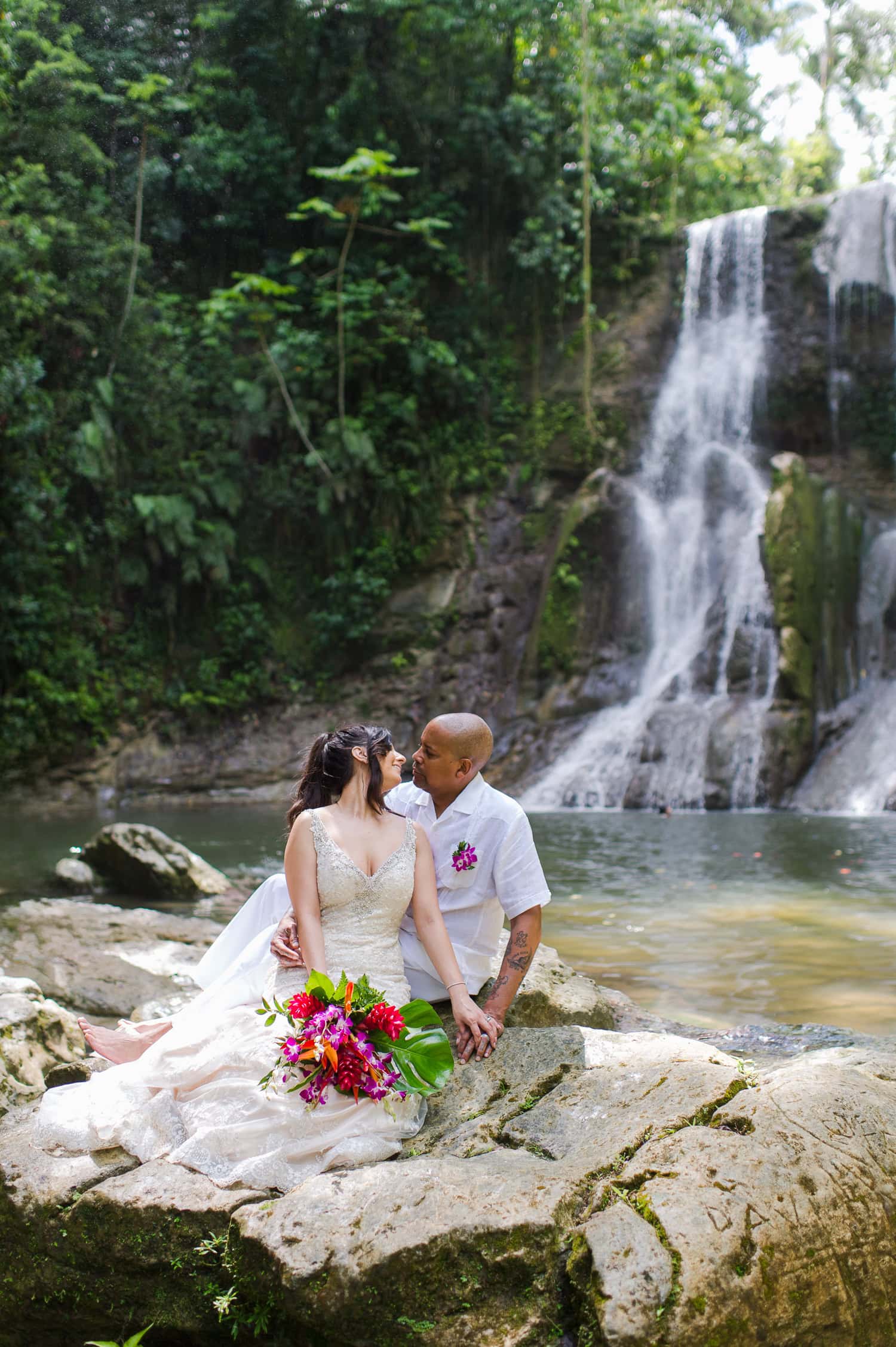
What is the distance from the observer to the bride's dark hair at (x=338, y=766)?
11.3 feet

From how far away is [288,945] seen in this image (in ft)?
11.1

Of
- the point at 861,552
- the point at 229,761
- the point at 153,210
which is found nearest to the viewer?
the point at 861,552

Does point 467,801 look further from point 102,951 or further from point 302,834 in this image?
point 102,951

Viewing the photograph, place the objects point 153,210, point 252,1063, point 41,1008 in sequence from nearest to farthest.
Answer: point 252,1063 < point 41,1008 < point 153,210

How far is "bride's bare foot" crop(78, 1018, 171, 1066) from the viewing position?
11.3ft

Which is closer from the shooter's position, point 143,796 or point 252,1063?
point 252,1063

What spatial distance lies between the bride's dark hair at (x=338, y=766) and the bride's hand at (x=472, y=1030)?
24.9 inches

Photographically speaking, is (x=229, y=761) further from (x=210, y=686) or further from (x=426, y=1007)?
(x=426, y=1007)

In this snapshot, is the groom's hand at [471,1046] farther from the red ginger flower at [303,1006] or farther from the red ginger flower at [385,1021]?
the red ginger flower at [303,1006]

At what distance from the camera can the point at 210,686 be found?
60.0 feet

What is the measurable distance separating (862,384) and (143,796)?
1381 centimetres

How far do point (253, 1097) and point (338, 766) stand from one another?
998mm

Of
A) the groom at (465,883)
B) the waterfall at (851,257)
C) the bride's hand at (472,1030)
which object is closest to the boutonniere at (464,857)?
the groom at (465,883)

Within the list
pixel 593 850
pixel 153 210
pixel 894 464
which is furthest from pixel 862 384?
pixel 153 210
